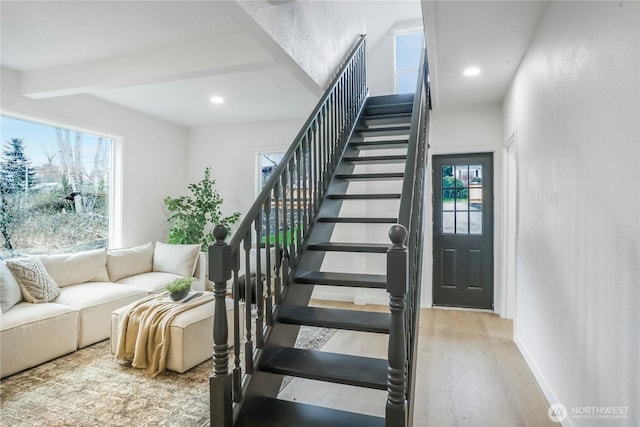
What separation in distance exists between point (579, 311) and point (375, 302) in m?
3.13

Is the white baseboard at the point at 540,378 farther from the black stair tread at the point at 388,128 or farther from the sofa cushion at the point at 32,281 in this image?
the sofa cushion at the point at 32,281

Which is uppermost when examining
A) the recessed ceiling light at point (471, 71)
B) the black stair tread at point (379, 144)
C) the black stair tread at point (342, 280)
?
the recessed ceiling light at point (471, 71)

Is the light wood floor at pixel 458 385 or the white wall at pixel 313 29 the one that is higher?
the white wall at pixel 313 29

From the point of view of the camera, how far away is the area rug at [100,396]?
2.21 metres

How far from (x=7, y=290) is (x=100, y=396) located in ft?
4.78

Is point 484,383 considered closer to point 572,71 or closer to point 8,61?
point 572,71

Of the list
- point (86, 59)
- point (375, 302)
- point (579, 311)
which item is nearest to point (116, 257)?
point (86, 59)

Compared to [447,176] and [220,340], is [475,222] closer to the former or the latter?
[447,176]

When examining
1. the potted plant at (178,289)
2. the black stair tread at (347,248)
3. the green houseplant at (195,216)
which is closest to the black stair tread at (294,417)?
the black stair tread at (347,248)

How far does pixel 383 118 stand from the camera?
414 centimetres

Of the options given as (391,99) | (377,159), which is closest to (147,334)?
(377,159)

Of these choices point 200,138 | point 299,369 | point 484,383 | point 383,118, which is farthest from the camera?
point 200,138

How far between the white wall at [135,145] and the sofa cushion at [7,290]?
168 centimetres

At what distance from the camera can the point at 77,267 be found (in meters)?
4.00
